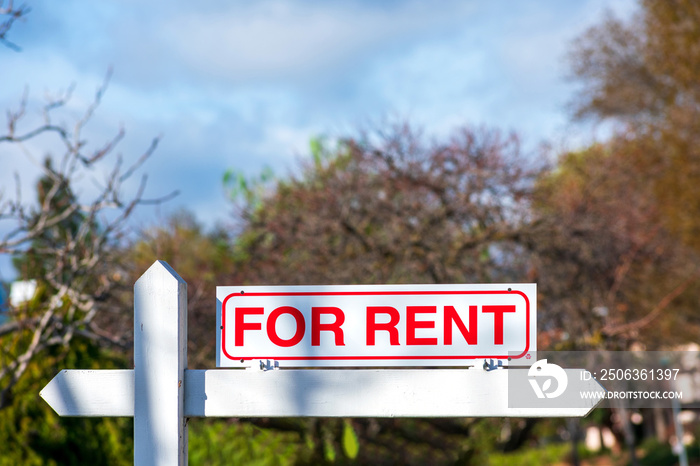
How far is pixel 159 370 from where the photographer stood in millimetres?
3291

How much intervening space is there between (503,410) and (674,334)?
18978 mm

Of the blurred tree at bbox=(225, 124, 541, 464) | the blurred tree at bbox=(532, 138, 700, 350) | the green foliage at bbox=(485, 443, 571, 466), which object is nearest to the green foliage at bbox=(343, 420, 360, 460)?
the blurred tree at bbox=(225, 124, 541, 464)

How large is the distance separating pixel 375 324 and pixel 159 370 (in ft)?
3.12

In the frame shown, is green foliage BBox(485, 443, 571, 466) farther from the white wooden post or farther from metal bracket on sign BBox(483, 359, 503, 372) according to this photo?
the white wooden post

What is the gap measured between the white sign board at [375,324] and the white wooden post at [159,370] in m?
0.21

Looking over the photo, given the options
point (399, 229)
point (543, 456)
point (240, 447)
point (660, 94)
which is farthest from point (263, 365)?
point (543, 456)

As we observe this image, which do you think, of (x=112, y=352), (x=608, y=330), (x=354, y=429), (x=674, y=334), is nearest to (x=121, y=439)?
(x=112, y=352)

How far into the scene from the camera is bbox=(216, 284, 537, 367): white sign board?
11.2ft

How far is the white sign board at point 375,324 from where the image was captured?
340 cm

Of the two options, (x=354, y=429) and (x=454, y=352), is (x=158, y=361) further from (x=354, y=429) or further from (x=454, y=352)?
(x=354, y=429)

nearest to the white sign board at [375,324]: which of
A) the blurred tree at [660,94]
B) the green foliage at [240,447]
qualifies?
the green foliage at [240,447]

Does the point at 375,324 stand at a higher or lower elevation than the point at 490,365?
higher

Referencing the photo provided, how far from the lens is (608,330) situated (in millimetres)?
11117

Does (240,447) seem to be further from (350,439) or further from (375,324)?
(375,324)
